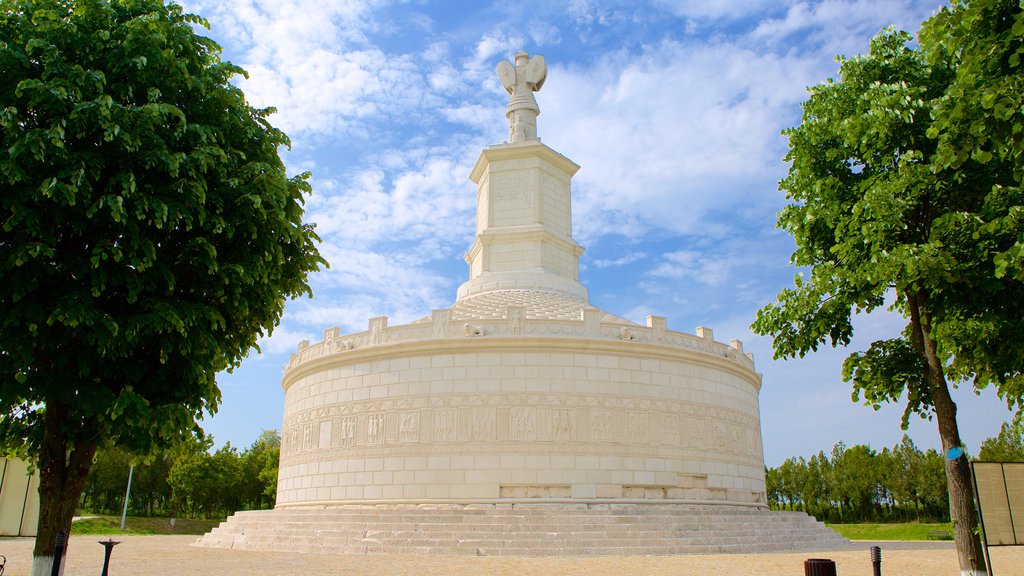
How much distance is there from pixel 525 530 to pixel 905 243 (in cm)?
1205

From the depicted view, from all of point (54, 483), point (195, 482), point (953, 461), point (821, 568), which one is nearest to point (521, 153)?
point (953, 461)

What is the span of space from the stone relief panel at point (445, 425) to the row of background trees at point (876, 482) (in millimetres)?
44960

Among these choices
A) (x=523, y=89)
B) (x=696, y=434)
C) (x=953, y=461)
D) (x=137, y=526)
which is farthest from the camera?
(x=137, y=526)

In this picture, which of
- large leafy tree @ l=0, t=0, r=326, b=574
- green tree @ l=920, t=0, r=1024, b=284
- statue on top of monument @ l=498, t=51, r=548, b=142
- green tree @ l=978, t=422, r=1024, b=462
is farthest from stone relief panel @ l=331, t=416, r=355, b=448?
green tree @ l=978, t=422, r=1024, b=462

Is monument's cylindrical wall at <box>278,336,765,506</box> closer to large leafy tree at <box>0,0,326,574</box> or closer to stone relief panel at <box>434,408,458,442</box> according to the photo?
stone relief panel at <box>434,408,458,442</box>

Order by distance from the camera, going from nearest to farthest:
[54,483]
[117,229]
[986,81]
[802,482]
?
1. [986,81]
2. [117,229]
3. [54,483]
4. [802,482]

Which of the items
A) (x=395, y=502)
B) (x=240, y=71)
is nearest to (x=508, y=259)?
(x=395, y=502)

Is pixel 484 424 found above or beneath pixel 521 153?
beneath

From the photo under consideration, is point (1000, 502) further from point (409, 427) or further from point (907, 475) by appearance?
point (907, 475)

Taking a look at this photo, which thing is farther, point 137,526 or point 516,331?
point 137,526

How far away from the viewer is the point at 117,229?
424 inches

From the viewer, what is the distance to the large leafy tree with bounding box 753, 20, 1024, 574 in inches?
473

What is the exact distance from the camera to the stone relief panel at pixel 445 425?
23500mm

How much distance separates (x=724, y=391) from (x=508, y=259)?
11.5 metres
